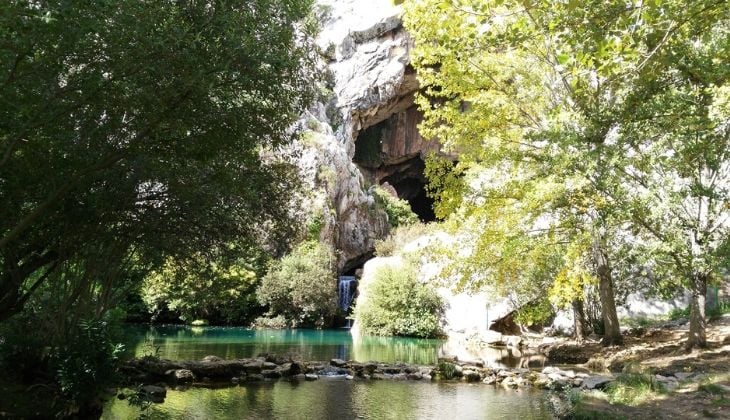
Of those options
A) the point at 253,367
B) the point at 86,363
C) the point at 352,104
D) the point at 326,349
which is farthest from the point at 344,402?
the point at 352,104

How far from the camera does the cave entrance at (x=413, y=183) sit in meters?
47.3

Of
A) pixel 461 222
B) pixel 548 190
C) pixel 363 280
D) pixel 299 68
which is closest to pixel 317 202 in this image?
pixel 363 280

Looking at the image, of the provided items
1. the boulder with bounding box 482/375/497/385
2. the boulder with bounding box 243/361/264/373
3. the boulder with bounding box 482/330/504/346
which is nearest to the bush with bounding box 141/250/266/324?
the boulder with bounding box 482/330/504/346

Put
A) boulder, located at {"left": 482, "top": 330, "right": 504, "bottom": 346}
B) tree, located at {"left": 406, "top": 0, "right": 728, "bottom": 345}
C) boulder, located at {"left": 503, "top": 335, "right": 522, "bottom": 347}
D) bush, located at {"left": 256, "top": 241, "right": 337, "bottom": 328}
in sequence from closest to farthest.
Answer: tree, located at {"left": 406, "top": 0, "right": 728, "bottom": 345}, boulder, located at {"left": 503, "top": 335, "right": 522, "bottom": 347}, boulder, located at {"left": 482, "top": 330, "right": 504, "bottom": 346}, bush, located at {"left": 256, "top": 241, "right": 337, "bottom": 328}

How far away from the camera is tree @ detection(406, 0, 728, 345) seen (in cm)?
602

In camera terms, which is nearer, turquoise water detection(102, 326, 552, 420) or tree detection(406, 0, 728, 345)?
tree detection(406, 0, 728, 345)

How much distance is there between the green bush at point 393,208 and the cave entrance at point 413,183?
174 inches

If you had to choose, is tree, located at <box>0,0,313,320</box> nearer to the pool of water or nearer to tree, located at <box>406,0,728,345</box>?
tree, located at <box>406,0,728,345</box>

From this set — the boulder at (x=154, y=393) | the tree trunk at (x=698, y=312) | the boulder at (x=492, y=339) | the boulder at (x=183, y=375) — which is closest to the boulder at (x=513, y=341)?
the boulder at (x=492, y=339)

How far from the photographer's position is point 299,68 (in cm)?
682

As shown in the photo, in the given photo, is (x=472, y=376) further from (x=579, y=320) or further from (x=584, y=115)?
(x=584, y=115)

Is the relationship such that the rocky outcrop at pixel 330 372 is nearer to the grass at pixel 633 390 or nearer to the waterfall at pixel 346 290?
the grass at pixel 633 390

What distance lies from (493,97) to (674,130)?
4.48 m

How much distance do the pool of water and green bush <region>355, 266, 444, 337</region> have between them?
13.7 metres
